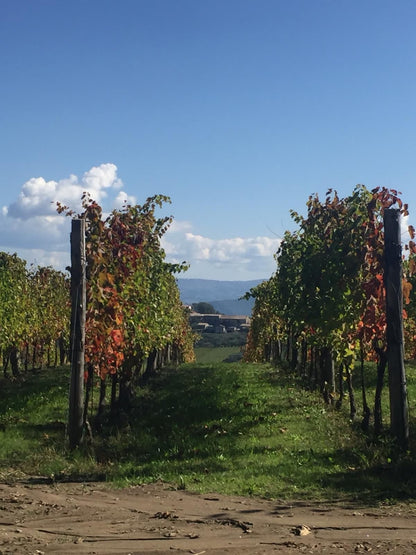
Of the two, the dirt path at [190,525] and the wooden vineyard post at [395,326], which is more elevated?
the wooden vineyard post at [395,326]

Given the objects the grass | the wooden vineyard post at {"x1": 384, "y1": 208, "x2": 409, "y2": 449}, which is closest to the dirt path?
the grass

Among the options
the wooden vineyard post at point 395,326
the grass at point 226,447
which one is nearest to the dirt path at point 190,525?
the grass at point 226,447

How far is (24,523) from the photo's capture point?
8.23 m

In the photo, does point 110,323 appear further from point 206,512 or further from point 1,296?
point 1,296

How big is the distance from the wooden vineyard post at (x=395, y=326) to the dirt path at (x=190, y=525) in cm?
389

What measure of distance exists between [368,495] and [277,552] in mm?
4032

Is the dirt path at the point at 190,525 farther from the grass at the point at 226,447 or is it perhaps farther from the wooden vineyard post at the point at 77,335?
the wooden vineyard post at the point at 77,335

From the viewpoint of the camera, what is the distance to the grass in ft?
36.7

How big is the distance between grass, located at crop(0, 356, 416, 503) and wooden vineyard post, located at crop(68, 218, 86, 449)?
2.55ft

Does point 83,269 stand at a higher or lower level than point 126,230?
lower

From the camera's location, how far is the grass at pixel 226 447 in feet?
36.7

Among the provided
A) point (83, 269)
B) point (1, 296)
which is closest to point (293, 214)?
point (83, 269)

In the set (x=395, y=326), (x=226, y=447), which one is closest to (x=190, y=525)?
(x=395, y=326)

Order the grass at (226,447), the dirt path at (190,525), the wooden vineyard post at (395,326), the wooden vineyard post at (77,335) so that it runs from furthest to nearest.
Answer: the wooden vineyard post at (77,335), the wooden vineyard post at (395,326), the grass at (226,447), the dirt path at (190,525)
